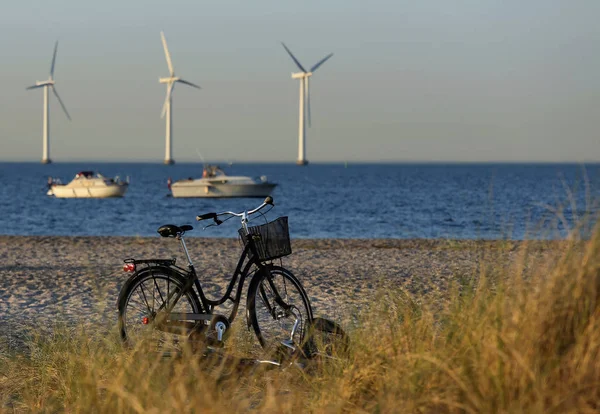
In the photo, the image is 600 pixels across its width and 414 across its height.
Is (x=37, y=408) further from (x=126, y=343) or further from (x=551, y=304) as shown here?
(x=551, y=304)

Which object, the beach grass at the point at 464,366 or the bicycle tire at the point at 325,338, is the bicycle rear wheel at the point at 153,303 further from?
the bicycle tire at the point at 325,338

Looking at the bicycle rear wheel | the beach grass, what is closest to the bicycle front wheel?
the bicycle rear wheel

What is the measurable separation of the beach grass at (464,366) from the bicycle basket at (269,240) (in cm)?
109

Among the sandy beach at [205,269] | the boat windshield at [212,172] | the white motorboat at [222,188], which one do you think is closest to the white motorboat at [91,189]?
the white motorboat at [222,188]

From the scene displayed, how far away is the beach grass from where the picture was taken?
4113mm

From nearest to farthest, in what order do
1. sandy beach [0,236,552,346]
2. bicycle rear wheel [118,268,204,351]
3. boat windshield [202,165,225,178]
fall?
1. bicycle rear wheel [118,268,204,351]
2. sandy beach [0,236,552,346]
3. boat windshield [202,165,225,178]

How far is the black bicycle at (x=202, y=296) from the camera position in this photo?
601 centimetres

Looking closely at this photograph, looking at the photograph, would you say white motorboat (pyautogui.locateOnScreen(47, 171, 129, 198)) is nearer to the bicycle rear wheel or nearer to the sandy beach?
the sandy beach

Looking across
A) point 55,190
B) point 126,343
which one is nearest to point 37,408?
point 126,343

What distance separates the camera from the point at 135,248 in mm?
20297

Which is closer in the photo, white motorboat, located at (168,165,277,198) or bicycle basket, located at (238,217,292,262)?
bicycle basket, located at (238,217,292,262)

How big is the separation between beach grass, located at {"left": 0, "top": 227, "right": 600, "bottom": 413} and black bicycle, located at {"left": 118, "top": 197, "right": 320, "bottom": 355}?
548 mm

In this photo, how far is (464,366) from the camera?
4379 mm

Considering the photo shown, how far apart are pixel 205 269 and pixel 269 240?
858cm
